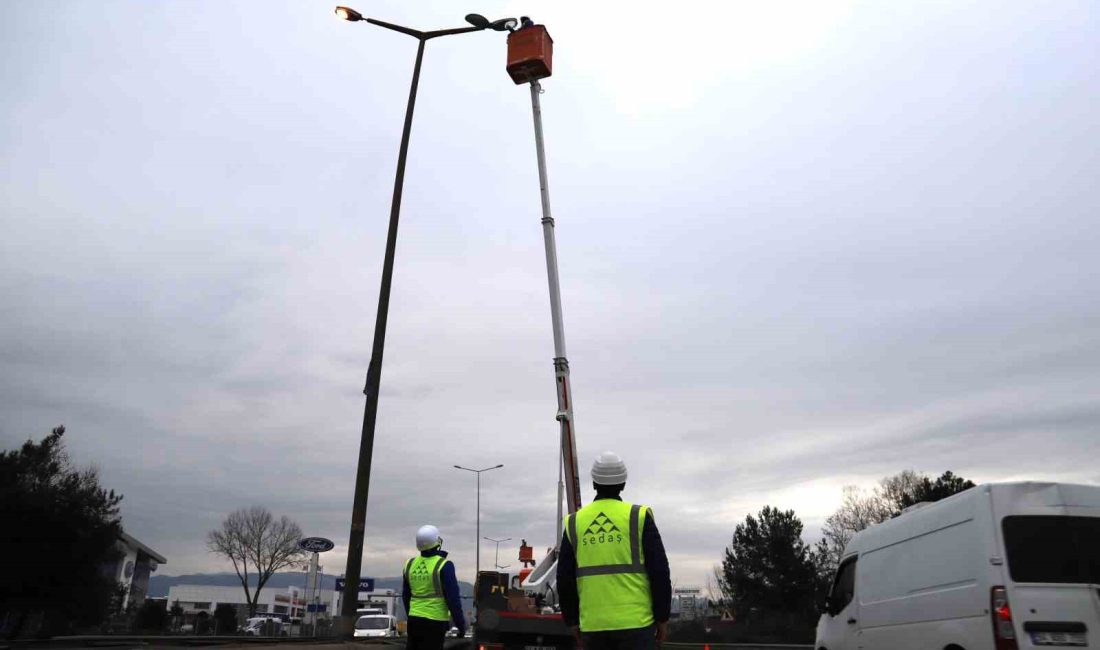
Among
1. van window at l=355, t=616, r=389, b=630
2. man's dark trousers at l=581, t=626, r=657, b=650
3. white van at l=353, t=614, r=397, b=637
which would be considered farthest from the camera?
van window at l=355, t=616, r=389, b=630

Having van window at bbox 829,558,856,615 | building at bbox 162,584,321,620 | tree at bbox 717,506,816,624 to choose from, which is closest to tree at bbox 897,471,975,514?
tree at bbox 717,506,816,624

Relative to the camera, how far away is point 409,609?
709cm

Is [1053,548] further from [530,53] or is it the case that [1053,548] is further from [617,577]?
[530,53]

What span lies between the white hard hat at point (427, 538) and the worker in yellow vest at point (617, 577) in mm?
2667

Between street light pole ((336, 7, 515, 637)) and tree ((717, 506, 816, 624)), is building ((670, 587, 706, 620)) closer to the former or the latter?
tree ((717, 506, 816, 624))

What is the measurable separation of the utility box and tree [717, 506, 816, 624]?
1703 inches

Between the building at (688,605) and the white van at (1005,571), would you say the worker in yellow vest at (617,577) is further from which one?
the building at (688,605)

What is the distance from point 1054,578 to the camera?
7469 mm

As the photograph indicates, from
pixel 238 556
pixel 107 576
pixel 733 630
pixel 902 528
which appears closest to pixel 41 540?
pixel 107 576

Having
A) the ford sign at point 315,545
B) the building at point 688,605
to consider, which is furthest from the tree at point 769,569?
the ford sign at point 315,545

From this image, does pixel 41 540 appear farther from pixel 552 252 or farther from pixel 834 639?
pixel 834 639

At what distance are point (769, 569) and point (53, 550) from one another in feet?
141

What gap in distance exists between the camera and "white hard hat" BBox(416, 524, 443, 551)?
7.09 meters

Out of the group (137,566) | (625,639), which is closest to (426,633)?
(625,639)
